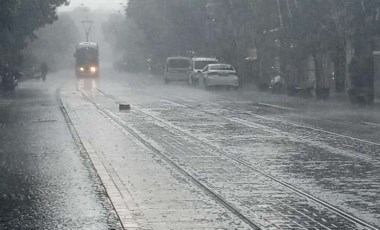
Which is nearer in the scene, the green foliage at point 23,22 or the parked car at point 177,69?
the green foliage at point 23,22

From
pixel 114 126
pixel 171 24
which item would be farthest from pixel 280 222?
pixel 171 24

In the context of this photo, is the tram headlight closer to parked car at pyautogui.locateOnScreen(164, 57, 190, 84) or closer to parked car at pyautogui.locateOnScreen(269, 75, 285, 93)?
parked car at pyautogui.locateOnScreen(164, 57, 190, 84)

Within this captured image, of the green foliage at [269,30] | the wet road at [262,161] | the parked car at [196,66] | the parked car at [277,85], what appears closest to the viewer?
the wet road at [262,161]

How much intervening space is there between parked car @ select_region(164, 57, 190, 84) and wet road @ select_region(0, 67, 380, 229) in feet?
126

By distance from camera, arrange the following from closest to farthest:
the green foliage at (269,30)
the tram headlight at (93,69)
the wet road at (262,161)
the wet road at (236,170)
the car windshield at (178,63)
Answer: the wet road at (236,170) → the wet road at (262,161) → the green foliage at (269,30) → the car windshield at (178,63) → the tram headlight at (93,69)

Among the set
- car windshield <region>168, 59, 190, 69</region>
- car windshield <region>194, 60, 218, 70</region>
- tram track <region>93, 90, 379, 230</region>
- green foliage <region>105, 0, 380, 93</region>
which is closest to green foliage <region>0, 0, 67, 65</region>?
car windshield <region>168, 59, 190, 69</region>

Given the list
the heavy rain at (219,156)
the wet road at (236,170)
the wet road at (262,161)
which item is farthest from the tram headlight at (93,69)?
the wet road at (236,170)

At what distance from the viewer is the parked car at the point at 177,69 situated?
64.5 meters

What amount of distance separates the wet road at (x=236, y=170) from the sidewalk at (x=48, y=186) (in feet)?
0.61

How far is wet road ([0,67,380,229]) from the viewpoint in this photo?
30.6 feet

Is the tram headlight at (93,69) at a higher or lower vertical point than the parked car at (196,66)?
lower

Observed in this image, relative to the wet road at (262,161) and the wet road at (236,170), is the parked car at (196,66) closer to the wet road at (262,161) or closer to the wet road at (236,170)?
the wet road at (262,161)

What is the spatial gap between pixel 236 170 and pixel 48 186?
3.15 meters

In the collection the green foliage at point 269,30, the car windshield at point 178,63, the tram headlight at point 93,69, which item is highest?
the green foliage at point 269,30
